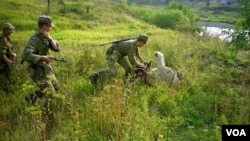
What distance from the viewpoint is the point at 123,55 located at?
8727 mm

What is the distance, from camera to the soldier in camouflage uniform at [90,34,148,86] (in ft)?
27.5

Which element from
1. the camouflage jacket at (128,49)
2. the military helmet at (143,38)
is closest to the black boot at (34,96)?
the camouflage jacket at (128,49)

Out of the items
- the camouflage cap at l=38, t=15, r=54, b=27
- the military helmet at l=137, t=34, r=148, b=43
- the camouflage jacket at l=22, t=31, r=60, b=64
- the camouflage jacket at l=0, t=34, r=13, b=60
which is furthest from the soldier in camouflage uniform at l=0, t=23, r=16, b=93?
the military helmet at l=137, t=34, r=148, b=43

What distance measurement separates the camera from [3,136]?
5.63 meters

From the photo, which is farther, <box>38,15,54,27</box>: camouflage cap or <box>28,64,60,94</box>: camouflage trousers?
<box>28,64,60,94</box>: camouflage trousers

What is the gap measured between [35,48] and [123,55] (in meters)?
2.61

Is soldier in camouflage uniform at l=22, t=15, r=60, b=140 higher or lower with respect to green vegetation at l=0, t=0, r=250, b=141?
higher

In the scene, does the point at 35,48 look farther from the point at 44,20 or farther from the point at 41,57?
the point at 44,20

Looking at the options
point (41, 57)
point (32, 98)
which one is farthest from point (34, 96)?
point (41, 57)

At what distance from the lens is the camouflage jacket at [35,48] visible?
652cm

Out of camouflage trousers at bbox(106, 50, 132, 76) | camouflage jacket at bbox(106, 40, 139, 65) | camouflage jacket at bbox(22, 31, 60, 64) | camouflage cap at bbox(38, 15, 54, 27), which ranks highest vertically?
camouflage cap at bbox(38, 15, 54, 27)

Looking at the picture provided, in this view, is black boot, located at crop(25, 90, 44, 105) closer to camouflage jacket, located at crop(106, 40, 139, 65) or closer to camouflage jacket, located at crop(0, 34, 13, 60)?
camouflage jacket, located at crop(0, 34, 13, 60)

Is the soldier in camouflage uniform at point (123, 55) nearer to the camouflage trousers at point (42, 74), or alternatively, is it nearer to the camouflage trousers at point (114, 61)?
the camouflage trousers at point (114, 61)

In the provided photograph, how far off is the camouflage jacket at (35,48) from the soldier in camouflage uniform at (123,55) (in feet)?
5.99
